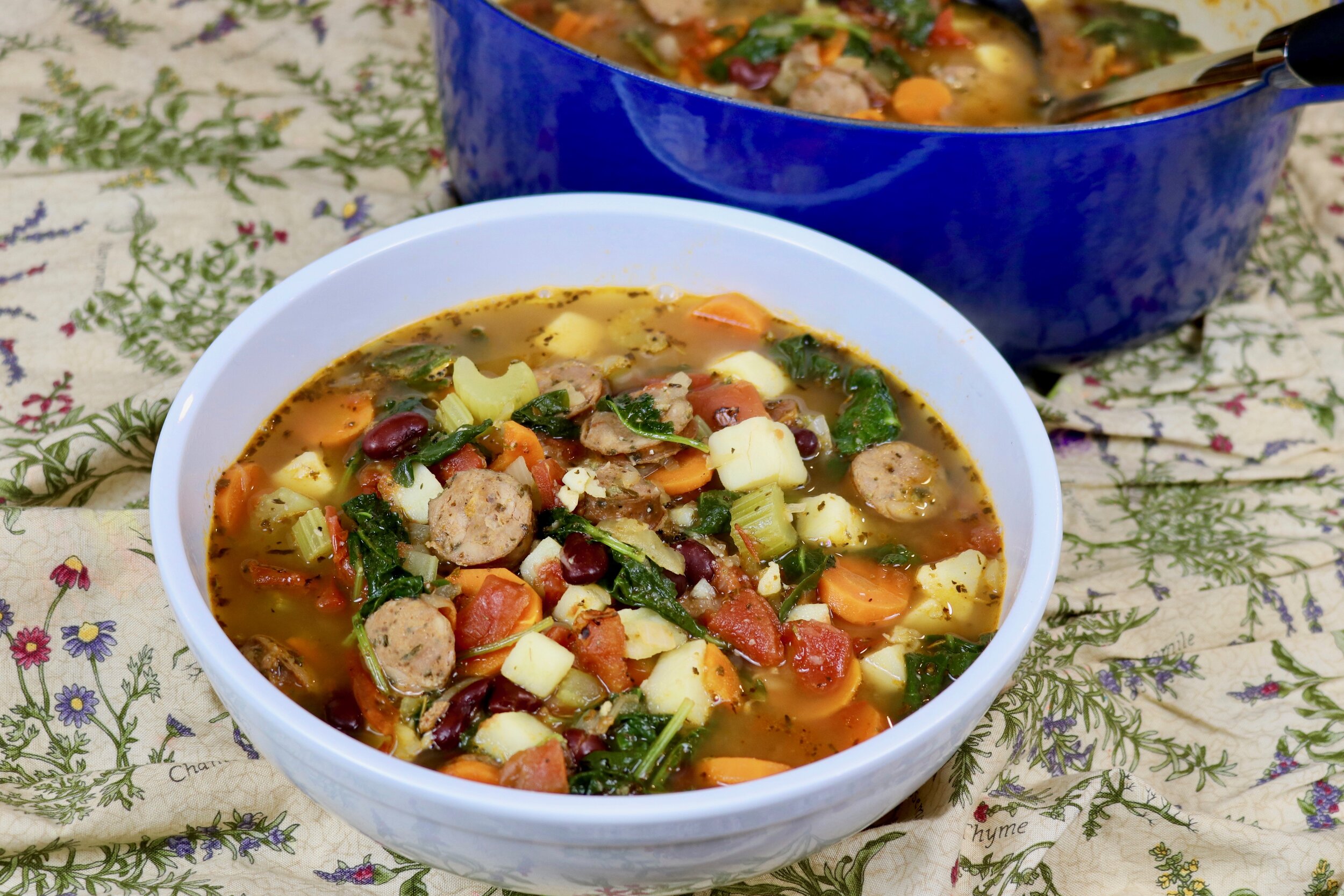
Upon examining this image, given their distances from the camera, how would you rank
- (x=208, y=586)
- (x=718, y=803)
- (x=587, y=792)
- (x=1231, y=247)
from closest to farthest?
(x=718, y=803), (x=587, y=792), (x=208, y=586), (x=1231, y=247)

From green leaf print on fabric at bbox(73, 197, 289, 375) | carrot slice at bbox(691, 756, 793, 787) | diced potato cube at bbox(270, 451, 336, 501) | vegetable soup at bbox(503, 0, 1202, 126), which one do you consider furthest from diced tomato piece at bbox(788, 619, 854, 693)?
green leaf print on fabric at bbox(73, 197, 289, 375)

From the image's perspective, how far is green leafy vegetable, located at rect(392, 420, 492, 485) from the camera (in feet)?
9.17

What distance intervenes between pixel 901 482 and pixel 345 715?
1424mm

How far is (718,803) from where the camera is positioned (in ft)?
6.57

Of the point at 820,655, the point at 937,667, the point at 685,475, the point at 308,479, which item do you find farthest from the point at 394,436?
the point at 937,667

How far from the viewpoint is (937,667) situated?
253 centimetres

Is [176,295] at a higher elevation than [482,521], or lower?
lower

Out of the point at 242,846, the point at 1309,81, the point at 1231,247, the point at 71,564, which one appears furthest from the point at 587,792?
the point at 1231,247

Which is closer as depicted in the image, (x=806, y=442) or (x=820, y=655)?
(x=820, y=655)

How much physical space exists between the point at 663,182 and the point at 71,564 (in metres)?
1.93

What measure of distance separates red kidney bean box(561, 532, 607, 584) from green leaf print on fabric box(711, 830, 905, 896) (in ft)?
2.50

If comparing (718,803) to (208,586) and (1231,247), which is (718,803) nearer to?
(208,586)

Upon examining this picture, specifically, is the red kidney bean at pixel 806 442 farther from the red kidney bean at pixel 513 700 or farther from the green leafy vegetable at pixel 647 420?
the red kidney bean at pixel 513 700

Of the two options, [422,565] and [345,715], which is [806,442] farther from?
[345,715]
